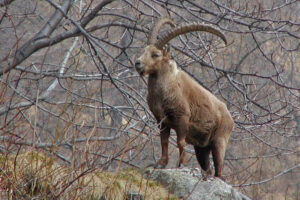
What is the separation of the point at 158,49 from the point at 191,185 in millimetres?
1723

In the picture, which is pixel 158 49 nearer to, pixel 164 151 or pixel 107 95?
pixel 164 151

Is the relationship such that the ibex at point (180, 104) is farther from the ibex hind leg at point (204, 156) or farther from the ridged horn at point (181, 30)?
the ibex hind leg at point (204, 156)

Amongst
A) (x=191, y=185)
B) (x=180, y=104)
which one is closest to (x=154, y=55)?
(x=180, y=104)

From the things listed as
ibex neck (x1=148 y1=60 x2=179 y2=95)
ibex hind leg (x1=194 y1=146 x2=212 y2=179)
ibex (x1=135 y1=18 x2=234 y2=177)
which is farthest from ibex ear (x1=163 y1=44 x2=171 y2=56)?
ibex hind leg (x1=194 y1=146 x2=212 y2=179)

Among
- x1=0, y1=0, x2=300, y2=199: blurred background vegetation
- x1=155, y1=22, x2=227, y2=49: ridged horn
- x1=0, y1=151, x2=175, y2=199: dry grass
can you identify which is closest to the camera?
x1=0, y1=151, x2=175, y2=199: dry grass

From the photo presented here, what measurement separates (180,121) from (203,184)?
2.63 ft

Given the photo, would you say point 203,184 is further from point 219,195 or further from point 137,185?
point 137,185

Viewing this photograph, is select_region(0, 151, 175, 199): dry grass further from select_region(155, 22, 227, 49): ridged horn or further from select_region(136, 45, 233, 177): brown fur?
select_region(155, 22, 227, 49): ridged horn

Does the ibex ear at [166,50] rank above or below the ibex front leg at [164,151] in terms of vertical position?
above

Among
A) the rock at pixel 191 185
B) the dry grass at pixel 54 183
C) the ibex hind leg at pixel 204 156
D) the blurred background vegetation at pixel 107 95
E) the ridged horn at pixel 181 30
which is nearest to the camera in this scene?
the dry grass at pixel 54 183

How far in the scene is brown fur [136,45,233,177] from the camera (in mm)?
5809

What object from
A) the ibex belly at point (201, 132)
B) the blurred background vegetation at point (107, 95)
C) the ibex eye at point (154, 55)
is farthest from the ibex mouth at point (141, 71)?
the ibex belly at point (201, 132)

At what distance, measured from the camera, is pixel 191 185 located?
5660 millimetres

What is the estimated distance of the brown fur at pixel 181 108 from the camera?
19.1 feet
